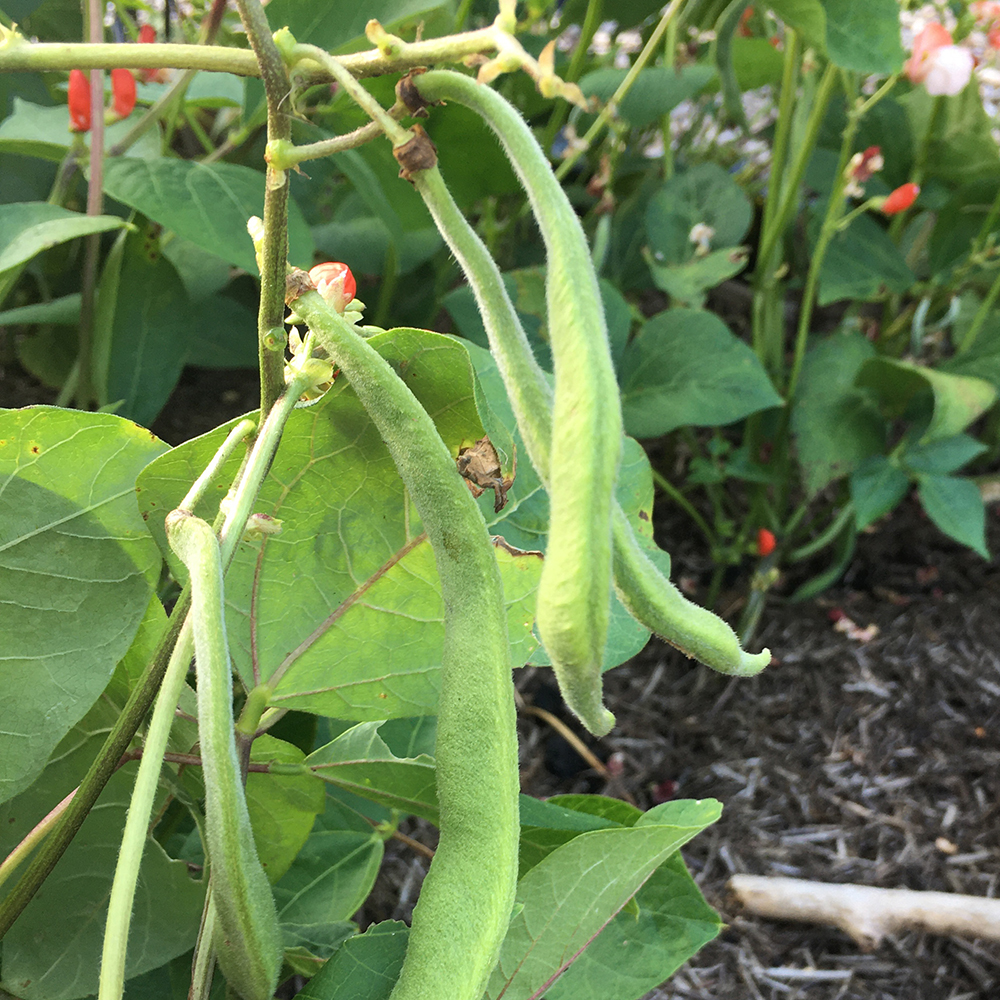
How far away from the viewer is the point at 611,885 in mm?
462

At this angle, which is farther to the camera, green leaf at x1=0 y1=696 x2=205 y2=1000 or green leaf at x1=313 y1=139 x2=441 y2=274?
green leaf at x1=313 y1=139 x2=441 y2=274

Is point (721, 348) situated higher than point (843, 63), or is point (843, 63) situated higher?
point (843, 63)

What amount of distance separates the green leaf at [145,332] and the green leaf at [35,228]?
0.16 meters

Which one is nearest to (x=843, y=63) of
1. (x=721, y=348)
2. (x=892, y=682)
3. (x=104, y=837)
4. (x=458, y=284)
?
(x=721, y=348)

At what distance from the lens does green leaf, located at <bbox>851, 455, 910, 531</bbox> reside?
47.5 inches

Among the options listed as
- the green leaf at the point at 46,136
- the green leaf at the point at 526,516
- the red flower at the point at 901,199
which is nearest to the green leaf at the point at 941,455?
the red flower at the point at 901,199

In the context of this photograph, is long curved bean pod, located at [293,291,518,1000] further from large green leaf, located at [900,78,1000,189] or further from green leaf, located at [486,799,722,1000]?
large green leaf, located at [900,78,1000,189]

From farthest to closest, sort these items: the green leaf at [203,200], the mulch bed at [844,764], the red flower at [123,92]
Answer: the mulch bed at [844,764]
the red flower at [123,92]
the green leaf at [203,200]

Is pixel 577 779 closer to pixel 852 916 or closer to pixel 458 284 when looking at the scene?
pixel 852 916

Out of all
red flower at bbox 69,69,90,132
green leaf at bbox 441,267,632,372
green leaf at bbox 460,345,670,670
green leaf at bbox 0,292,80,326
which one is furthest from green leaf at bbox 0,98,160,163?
green leaf at bbox 460,345,670,670

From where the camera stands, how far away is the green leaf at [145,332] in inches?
34.9

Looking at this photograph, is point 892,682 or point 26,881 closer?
point 26,881

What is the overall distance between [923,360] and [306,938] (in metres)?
1.51

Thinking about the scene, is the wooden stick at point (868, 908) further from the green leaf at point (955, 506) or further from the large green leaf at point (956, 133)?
the large green leaf at point (956, 133)
